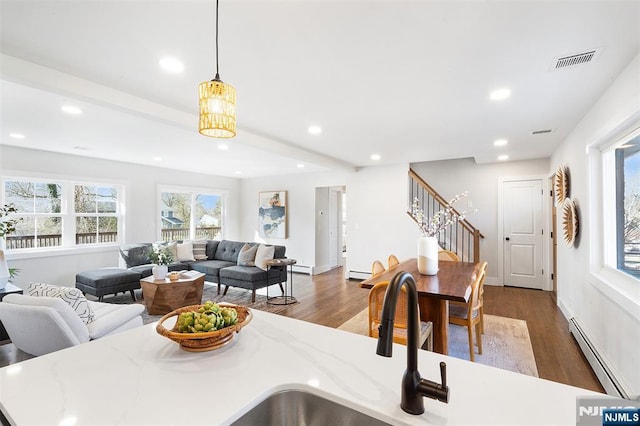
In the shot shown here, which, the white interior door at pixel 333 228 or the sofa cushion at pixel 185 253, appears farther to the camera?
the white interior door at pixel 333 228

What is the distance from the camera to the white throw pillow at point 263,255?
199 inches

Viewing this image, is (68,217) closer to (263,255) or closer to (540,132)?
(263,255)

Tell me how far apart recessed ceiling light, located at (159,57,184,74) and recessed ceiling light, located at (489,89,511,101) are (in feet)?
8.24

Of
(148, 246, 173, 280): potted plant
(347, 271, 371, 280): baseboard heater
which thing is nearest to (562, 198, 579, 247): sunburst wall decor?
(347, 271, 371, 280): baseboard heater

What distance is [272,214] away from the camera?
783 cm

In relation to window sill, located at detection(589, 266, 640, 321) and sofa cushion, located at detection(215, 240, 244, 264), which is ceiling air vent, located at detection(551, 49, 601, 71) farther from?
sofa cushion, located at detection(215, 240, 244, 264)

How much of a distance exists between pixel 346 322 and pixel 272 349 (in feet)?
9.25

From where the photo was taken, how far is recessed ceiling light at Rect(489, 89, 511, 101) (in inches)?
102

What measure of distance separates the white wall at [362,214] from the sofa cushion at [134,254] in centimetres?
307

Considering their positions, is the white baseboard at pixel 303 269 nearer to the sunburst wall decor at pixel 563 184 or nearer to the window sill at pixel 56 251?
the window sill at pixel 56 251

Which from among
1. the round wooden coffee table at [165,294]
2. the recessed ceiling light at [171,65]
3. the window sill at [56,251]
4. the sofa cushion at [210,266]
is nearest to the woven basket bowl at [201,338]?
the recessed ceiling light at [171,65]

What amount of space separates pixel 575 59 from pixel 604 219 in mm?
1506

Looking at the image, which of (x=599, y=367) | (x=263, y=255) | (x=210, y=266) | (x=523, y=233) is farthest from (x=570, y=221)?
(x=210, y=266)

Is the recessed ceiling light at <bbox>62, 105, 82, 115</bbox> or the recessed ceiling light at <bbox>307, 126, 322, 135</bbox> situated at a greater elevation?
the recessed ceiling light at <bbox>62, 105, 82, 115</bbox>
